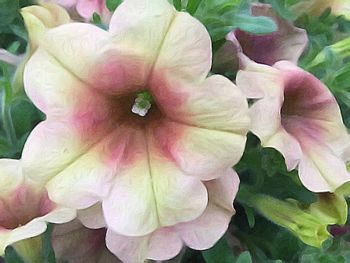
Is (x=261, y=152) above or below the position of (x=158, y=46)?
below

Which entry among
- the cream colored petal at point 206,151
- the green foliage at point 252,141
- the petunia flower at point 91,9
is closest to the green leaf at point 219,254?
the green foliage at point 252,141

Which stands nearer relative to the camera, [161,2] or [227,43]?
[161,2]

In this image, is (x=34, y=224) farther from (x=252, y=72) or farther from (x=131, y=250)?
(x=252, y=72)

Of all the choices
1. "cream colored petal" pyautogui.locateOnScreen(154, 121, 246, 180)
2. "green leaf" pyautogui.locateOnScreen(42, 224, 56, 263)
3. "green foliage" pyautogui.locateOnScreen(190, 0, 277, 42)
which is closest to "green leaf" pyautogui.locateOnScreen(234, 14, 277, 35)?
"green foliage" pyautogui.locateOnScreen(190, 0, 277, 42)

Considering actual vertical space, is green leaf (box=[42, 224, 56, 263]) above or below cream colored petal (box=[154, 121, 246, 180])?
below

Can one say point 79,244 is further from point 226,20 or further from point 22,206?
point 226,20

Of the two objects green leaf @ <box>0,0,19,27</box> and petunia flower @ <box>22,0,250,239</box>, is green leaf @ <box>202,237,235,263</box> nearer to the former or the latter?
Result: petunia flower @ <box>22,0,250,239</box>

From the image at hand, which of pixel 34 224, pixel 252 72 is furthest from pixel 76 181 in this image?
pixel 252 72
